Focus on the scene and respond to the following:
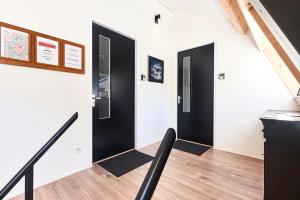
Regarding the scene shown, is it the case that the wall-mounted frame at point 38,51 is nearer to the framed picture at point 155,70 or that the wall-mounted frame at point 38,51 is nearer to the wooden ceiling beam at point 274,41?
the framed picture at point 155,70

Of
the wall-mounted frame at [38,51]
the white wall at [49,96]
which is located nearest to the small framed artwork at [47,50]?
the wall-mounted frame at [38,51]

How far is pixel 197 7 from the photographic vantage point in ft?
9.89

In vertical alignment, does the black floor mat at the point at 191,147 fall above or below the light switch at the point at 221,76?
below

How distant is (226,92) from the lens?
298 centimetres

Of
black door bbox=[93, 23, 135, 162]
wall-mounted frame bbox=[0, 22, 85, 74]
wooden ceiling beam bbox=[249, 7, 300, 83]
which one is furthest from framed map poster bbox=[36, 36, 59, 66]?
wooden ceiling beam bbox=[249, 7, 300, 83]

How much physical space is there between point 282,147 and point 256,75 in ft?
5.73

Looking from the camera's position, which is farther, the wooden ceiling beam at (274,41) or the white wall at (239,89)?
the white wall at (239,89)

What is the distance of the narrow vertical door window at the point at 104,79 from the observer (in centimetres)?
250

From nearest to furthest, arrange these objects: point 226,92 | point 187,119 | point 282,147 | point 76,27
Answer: point 282,147, point 76,27, point 226,92, point 187,119

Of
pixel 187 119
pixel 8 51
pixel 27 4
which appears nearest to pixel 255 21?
pixel 187 119

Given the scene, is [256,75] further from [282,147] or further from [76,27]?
[76,27]

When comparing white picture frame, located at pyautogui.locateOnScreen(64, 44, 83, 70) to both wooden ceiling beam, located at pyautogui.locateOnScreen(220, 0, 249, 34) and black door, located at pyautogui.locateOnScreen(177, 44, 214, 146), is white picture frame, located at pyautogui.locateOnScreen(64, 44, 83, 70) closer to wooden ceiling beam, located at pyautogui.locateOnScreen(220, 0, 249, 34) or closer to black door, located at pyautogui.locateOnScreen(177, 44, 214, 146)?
wooden ceiling beam, located at pyautogui.locateOnScreen(220, 0, 249, 34)

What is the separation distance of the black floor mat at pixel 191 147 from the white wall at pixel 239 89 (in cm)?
30

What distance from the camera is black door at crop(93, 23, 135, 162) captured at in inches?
95.7
